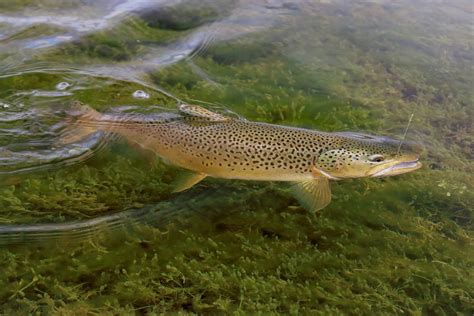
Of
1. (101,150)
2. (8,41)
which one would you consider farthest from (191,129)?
(8,41)

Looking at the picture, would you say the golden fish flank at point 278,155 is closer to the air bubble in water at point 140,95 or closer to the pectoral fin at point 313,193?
the pectoral fin at point 313,193

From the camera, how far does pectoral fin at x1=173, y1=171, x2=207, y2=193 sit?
4013mm

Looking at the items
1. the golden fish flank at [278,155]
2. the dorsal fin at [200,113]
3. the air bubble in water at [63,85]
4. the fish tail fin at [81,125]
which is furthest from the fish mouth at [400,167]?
the air bubble in water at [63,85]

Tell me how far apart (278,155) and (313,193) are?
457 millimetres

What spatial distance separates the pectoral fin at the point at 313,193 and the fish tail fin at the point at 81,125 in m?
2.22

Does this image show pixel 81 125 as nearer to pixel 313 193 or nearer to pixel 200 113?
pixel 200 113

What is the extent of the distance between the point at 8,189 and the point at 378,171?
336 cm

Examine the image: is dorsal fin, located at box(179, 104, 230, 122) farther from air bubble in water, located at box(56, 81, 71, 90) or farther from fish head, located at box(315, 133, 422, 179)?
air bubble in water, located at box(56, 81, 71, 90)

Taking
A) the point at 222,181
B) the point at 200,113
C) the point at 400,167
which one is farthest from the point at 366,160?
the point at 200,113

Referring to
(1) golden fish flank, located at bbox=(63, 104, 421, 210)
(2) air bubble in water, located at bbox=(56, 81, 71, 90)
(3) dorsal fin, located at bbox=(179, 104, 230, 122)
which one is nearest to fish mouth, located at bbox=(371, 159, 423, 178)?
(1) golden fish flank, located at bbox=(63, 104, 421, 210)

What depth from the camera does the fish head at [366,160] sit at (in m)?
4.01

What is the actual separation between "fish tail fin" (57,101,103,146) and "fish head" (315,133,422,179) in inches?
93.6

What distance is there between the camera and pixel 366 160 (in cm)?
404

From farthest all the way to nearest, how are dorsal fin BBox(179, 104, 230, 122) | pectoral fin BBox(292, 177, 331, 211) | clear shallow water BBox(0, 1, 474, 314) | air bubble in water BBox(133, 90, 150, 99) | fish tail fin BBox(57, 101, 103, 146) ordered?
air bubble in water BBox(133, 90, 150, 99)
fish tail fin BBox(57, 101, 103, 146)
dorsal fin BBox(179, 104, 230, 122)
pectoral fin BBox(292, 177, 331, 211)
clear shallow water BBox(0, 1, 474, 314)
